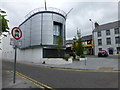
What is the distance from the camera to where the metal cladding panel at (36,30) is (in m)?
19.9

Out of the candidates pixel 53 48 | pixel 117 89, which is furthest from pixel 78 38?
pixel 117 89

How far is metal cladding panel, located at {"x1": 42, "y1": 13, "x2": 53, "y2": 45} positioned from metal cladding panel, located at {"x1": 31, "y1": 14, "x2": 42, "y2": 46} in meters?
0.95

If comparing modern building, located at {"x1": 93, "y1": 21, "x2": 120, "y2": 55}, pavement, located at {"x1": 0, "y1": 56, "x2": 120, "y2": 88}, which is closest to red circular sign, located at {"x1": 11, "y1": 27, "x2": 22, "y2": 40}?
pavement, located at {"x1": 0, "y1": 56, "x2": 120, "y2": 88}

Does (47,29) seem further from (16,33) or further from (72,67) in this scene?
(16,33)

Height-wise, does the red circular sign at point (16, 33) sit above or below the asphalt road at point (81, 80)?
above

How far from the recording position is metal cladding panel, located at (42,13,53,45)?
19469 millimetres

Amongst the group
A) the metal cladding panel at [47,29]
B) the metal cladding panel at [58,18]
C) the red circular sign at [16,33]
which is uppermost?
the metal cladding panel at [58,18]

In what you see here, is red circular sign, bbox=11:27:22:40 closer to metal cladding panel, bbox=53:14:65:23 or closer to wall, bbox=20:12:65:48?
wall, bbox=20:12:65:48

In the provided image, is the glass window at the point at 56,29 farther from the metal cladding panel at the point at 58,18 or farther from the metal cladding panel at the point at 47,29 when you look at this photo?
the metal cladding panel at the point at 47,29

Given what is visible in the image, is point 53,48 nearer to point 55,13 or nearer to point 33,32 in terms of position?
point 33,32

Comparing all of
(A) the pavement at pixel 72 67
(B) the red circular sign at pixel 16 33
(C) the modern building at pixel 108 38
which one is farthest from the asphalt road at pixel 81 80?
(C) the modern building at pixel 108 38

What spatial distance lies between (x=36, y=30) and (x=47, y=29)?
2545mm

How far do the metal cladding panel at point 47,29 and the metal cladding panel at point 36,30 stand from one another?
0.95 meters

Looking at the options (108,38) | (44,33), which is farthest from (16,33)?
(108,38)
